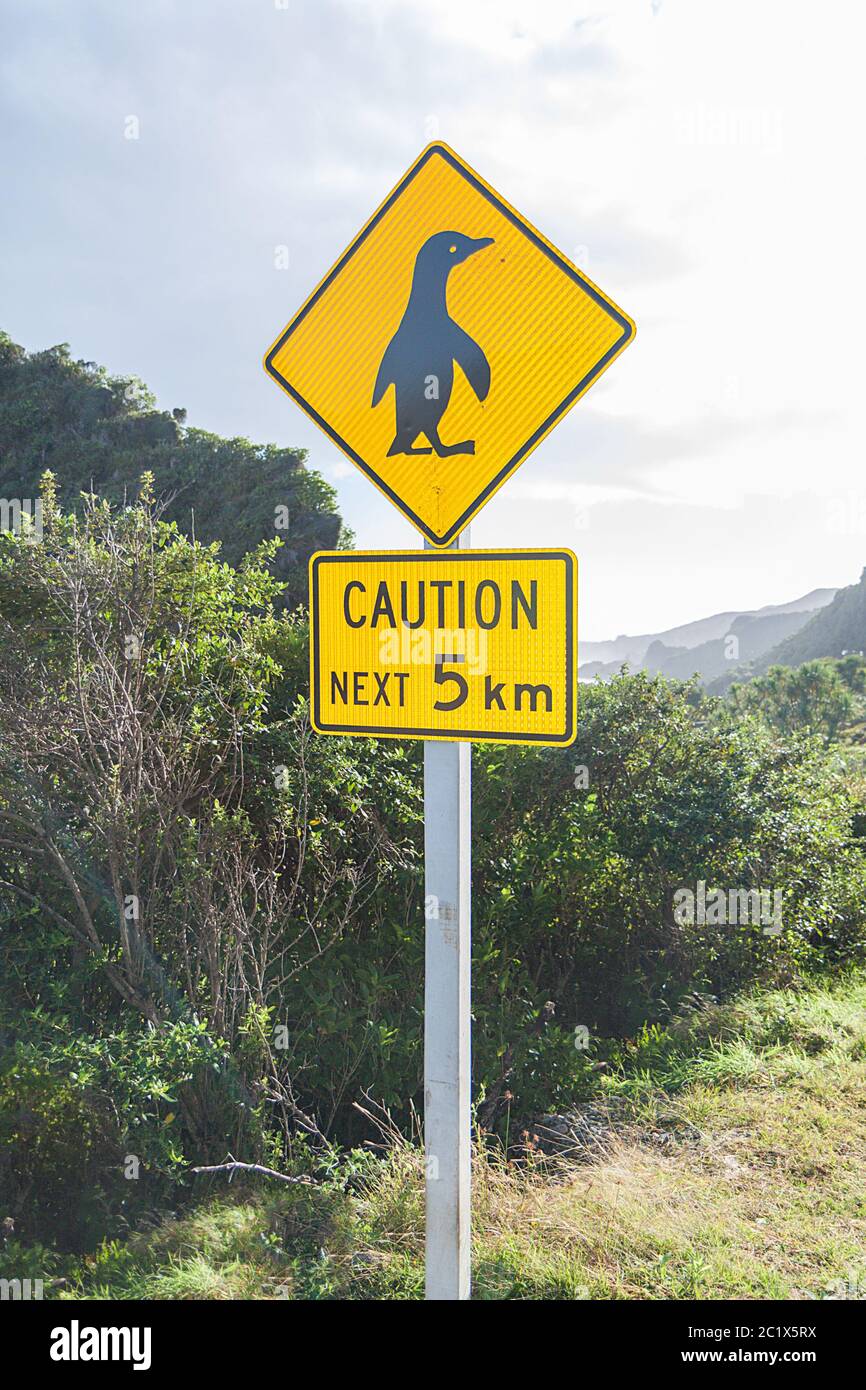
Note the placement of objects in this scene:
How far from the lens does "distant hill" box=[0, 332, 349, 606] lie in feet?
74.2

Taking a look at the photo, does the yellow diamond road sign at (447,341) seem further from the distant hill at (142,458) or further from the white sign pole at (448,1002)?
the distant hill at (142,458)

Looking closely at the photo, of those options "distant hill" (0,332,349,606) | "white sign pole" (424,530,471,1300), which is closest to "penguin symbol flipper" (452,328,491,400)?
"white sign pole" (424,530,471,1300)

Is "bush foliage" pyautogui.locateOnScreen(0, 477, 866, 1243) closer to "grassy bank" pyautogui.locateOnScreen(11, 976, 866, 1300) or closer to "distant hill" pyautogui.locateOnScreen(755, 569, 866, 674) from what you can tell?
"grassy bank" pyautogui.locateOnScreen(11, 976, 866, 1300)

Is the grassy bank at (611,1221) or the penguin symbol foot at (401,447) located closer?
the penguin symbol foot at (401,447)

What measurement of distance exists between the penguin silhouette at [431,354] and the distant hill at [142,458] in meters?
18.4

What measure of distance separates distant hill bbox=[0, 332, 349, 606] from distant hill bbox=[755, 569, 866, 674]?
5803 cm

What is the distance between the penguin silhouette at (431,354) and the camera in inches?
76.4

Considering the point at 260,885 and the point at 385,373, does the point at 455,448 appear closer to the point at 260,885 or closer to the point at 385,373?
the point at 385,373

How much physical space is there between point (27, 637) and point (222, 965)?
2.17 metres

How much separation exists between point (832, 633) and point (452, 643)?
291 feet

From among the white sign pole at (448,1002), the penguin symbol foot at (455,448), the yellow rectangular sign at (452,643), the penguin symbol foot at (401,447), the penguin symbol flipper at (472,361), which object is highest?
the penguin symbol flipper at (472,361)
